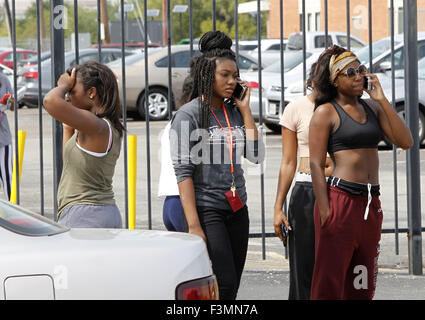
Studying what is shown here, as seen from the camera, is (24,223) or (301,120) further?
(301,120)

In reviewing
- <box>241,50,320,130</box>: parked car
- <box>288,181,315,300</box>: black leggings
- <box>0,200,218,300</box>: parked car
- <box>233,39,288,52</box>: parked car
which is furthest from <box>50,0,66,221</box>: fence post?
<box>233,39,288,52</box>: parked car

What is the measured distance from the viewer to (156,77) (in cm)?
1881

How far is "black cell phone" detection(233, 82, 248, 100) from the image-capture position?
179 inches

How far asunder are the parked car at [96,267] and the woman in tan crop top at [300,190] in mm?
1695

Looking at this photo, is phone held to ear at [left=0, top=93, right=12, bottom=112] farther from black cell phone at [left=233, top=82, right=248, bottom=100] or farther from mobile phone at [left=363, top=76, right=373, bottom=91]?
mobile phone at [left=363, top=76, right=373, bottom=91]

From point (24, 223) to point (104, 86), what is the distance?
140 cm

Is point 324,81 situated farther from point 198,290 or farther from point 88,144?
point 198,290

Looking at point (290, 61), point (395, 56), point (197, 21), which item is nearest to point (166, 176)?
point (395, 56)

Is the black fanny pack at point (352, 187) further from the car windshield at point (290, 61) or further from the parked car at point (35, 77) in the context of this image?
the parked car at point (35, 77)

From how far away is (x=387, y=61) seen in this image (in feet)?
45.4

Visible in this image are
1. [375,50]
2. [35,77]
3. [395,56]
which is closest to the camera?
[395,56]

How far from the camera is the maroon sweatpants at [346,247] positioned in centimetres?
433
